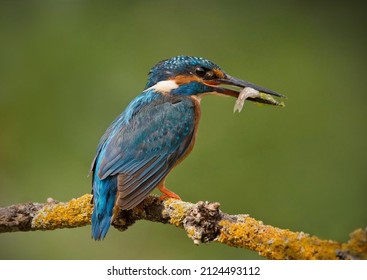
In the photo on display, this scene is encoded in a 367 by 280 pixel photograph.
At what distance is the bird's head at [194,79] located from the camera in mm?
2668

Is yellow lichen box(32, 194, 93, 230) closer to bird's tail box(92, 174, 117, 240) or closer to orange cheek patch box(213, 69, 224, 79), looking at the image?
bird's tail box(92, 174, 117, 240)

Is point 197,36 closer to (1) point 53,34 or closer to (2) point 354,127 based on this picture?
(1) point 53,34

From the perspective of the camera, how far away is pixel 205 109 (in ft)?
10.9

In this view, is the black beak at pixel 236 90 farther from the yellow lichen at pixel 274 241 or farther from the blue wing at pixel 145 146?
→ the yellow lichen at pixel 274 241

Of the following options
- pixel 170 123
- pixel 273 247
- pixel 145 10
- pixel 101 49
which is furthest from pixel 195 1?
pixel 273 247

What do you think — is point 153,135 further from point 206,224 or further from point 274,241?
point 274,241

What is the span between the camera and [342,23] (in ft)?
12.6

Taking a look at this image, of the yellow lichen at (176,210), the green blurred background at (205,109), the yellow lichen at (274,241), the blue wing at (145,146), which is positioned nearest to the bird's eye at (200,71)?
the blue wing at (145,146)

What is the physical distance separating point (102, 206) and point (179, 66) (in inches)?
27.0

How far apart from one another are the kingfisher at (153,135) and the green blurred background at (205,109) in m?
0.46

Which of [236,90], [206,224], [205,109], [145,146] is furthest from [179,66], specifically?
[206,224]

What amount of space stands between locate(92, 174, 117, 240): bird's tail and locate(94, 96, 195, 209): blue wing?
2 centimetres

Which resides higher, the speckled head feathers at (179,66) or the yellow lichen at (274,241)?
the speckled head feathers at (179,66)

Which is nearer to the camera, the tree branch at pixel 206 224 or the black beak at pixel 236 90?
the tree branch at pixel 206 224
